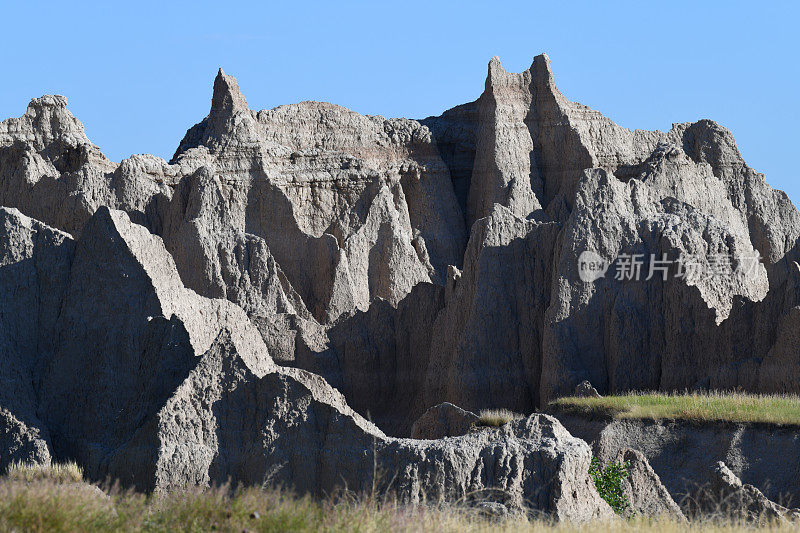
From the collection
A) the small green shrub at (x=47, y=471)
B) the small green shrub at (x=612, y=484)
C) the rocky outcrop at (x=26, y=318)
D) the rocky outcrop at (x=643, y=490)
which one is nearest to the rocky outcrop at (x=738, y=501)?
the rocky outcrop at (x=643, y=490)

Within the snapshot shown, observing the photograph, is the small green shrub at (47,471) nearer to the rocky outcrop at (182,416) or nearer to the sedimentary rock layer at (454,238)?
the rocky outcrop at (182,416)

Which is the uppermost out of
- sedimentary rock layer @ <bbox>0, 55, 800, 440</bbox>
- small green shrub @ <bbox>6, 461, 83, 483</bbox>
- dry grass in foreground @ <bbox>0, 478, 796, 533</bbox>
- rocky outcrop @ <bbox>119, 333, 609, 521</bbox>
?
sedimentary rock layer @ <bbox>0, 55, 800, 440</bbox>

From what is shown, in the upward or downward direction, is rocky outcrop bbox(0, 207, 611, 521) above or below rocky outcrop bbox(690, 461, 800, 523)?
above

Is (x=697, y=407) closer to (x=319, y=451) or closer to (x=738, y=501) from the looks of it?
(x=738, y=501)

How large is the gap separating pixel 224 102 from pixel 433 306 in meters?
19.4

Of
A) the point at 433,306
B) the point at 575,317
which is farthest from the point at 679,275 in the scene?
the point at 433,306

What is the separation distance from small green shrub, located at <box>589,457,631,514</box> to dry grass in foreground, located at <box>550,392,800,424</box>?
24.5 feet

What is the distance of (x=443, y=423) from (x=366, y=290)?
22.1 meters

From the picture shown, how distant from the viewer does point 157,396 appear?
19.5 m

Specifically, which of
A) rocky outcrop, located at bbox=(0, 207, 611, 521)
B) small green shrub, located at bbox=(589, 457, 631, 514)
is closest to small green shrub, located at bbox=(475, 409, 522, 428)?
rocky outcrop, located at bbox=(0, 207, 611, 521)

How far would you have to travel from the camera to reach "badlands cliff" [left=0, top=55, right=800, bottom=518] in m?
17.5

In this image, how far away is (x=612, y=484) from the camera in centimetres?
1878

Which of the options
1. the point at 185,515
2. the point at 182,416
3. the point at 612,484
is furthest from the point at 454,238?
the point at 185,515

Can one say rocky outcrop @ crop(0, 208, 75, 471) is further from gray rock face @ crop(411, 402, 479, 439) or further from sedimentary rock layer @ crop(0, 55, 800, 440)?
gray rock face @ crop(411, 402, 479, 439)
